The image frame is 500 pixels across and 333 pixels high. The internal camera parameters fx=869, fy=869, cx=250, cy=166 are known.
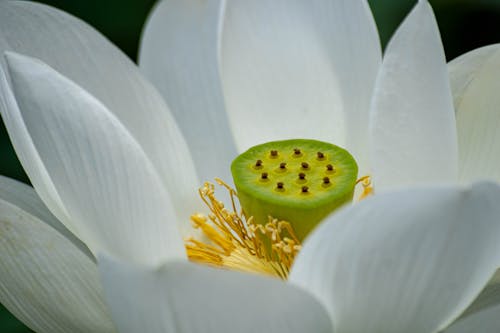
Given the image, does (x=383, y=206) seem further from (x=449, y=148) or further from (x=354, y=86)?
(x=354, y=86)

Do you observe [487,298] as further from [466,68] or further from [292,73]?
[292,73]

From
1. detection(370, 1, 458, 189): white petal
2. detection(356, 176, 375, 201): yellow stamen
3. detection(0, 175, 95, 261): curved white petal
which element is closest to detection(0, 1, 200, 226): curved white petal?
detection(0, 175, 95, 261): curved white petal

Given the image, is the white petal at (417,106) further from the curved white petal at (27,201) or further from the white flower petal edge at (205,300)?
the curved white petal at (27,201)

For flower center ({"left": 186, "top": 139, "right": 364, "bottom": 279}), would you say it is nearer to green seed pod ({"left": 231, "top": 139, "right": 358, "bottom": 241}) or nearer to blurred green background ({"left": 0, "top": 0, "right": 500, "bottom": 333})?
green seed pod ({"left": 231, "top": 139, "right": 358, "bottom": 241})

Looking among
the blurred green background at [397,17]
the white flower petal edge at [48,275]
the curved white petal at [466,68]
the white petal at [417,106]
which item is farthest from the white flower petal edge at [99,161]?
the blurred green background at [397,17]

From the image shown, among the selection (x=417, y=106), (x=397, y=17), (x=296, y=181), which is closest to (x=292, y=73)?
(x=296, y=181)

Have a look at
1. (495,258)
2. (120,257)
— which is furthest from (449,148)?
(120,257)
